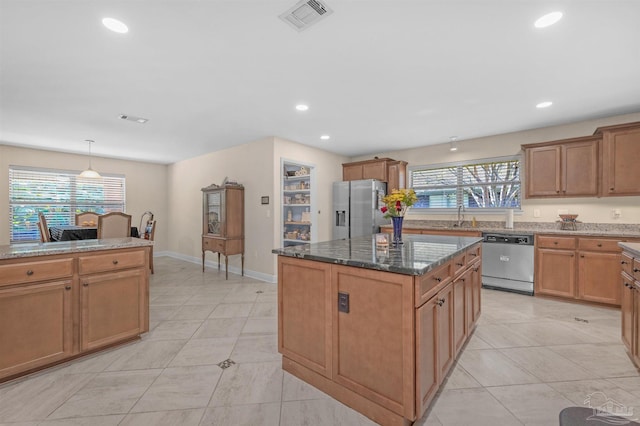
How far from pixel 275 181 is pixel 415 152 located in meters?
2.97

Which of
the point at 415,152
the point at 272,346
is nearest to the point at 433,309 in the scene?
the point at 272,346

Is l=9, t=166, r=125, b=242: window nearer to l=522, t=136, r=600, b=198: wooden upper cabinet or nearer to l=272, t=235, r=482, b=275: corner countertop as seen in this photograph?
l=272, t=235, r=482, b=275: corner countertop

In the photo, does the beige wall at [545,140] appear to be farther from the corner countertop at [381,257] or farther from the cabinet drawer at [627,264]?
the corner countertop at [381,257]

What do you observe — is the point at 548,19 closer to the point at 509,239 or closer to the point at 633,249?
the point at 633,249

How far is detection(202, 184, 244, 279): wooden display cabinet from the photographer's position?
16.0ft

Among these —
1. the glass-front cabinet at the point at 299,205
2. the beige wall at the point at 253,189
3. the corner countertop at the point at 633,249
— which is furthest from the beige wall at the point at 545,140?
the corner countertop at the point at 633,249

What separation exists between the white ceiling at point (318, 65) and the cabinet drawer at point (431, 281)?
1688 mm

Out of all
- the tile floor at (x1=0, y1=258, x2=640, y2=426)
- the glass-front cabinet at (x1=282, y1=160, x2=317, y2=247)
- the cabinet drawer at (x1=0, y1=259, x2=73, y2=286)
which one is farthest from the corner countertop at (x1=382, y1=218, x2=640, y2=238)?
the cabinet drawer at (x1=0, y1=259, x2=73, y2=286)

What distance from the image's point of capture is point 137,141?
199 inches

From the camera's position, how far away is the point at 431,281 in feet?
5.30

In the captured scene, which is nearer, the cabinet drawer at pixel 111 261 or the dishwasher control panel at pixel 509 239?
the cabinet drawer at pixel 111 261

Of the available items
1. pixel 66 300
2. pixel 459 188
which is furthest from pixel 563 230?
pixel 66 300

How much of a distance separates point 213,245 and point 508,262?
4.90 meters

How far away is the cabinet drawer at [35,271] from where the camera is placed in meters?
1.87
